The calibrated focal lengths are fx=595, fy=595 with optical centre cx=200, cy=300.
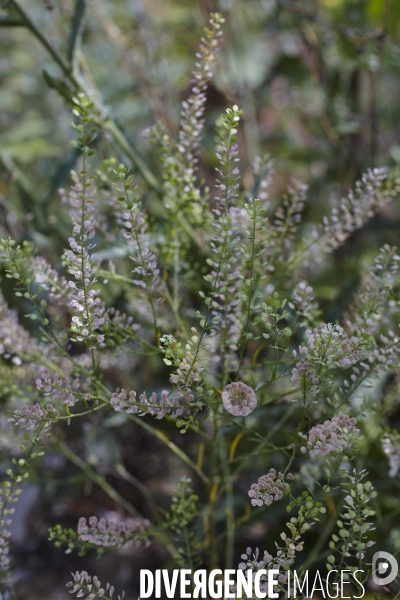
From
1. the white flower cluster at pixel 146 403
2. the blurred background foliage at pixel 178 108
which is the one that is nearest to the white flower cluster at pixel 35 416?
the white flower cluster at pixel 146 403

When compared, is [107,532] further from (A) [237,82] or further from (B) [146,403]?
(A) [237,82]

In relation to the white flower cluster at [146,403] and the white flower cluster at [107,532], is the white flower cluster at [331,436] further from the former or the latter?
the white flower cluster at [107,532]

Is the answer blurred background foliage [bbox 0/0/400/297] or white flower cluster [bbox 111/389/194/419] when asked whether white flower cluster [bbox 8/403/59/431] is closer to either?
white flower cluster [bbox 111/389/194/419]

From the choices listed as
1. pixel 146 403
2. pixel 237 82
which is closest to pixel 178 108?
pixel 237 82

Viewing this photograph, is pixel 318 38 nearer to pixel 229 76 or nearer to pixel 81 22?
pixel 229 76

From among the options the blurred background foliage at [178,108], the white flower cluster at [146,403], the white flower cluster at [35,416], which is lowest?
the white flower cluster at [35,416]

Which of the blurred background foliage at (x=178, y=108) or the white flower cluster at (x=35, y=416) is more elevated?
the blurred background foliage at (x=178, y=108)
